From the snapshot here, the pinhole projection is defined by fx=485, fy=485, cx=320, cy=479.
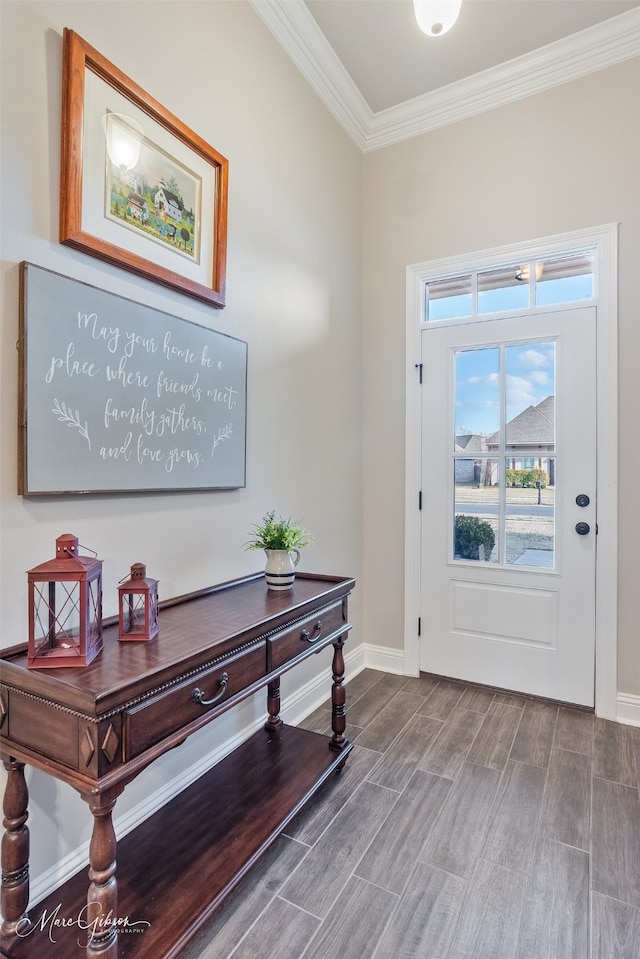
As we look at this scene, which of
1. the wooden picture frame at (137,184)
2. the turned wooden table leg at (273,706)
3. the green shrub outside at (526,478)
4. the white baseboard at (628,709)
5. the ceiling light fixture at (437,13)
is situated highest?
the ceiling light fixture at (437,13)

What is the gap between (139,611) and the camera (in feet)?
4.33

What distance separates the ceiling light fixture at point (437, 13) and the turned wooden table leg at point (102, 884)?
2179mm

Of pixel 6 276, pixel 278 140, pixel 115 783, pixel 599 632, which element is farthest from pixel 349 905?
pixel 278 140

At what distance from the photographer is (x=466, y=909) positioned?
4.42ft

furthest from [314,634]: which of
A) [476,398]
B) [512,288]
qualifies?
[512,288]

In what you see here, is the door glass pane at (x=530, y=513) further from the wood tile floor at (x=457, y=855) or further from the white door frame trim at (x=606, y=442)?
the wood tile floor at (x=457, y=855)

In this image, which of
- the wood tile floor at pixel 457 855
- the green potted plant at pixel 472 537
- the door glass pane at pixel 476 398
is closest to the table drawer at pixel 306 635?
the wood tile floor at pixel 457 855

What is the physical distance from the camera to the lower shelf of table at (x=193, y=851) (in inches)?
46.2

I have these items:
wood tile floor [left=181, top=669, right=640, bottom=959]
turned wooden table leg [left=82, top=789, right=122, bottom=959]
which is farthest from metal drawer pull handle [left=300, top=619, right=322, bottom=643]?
turned wooden table leg [left=82, top=789, right=122, bottom=959]

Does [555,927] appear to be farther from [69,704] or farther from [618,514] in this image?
[618,514]

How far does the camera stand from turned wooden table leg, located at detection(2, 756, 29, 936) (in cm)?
115

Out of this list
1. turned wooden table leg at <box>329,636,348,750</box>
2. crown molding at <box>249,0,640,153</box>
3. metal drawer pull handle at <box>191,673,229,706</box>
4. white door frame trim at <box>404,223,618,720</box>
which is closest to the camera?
metal drawer pull handle at <box>191,673,229,706</box>

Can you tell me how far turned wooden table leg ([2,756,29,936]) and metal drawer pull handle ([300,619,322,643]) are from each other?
2.75ft

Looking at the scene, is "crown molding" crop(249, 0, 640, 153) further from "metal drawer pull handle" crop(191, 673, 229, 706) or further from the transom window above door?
"metal drawer pull handle" crop(191, 673, 229, 706)
